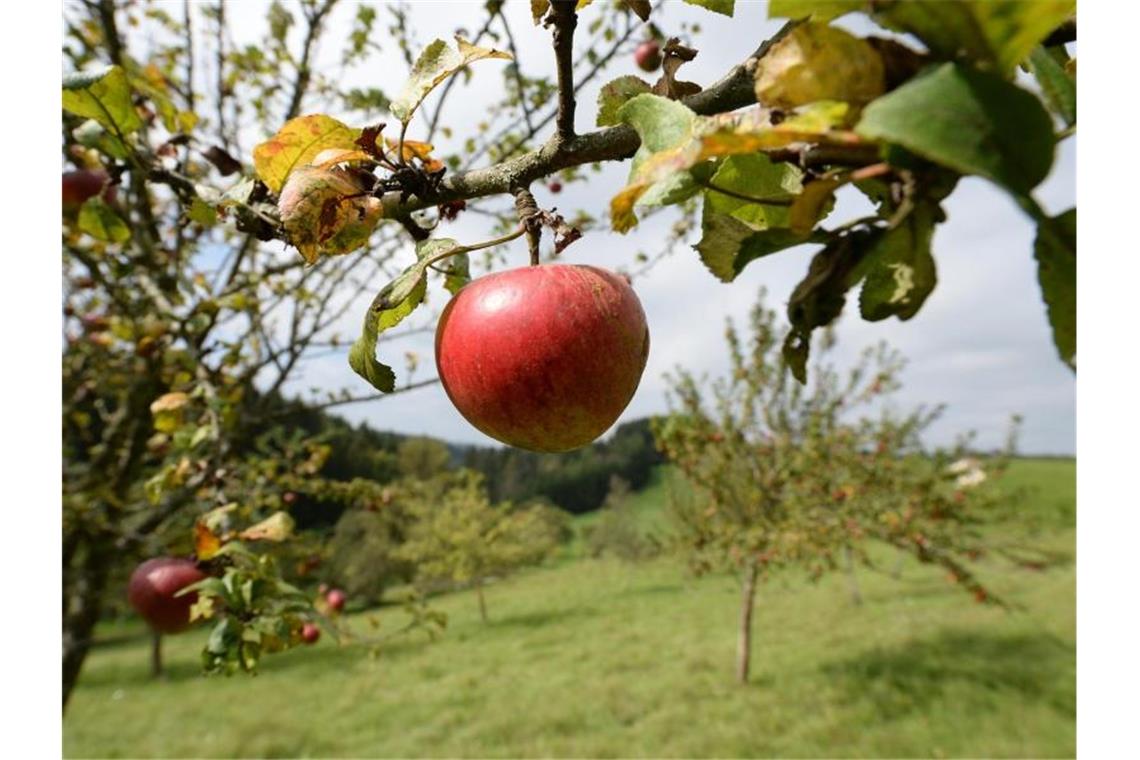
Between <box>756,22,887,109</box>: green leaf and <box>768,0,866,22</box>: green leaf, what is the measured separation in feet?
0.04

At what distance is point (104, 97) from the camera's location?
3.46 feet

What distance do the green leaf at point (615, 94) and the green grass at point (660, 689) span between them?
6329 mm

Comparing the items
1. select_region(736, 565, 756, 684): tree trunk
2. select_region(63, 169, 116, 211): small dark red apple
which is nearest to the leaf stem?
select_region(63, 169, 116, 211): small dark red apple

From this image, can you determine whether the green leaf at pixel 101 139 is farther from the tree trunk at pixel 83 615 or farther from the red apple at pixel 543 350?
the tree trunk at pixel 83 615

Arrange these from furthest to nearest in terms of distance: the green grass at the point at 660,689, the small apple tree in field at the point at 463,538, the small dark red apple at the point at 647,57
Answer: the small apple tree in field at the point at 463,538 < the green grass at the point at 660,689 < the small dark red apple at the point at 647,57

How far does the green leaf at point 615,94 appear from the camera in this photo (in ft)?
2.21

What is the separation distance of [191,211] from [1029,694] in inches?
331

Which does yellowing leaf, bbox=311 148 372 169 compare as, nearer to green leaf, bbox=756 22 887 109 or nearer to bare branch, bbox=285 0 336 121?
green leaf, bbox=756 22 887 109

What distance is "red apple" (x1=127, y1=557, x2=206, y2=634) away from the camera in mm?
1520

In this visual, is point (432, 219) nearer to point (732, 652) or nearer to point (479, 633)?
point (732, 652)

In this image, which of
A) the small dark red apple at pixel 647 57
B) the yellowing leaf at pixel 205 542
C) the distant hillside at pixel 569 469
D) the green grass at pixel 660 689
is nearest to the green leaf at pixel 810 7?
the yellowing leaf at pixel 205 542

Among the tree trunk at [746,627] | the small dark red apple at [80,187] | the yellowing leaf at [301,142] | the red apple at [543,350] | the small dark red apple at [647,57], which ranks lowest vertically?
the tree trunk at [746,627]

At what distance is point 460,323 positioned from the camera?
0.69 m

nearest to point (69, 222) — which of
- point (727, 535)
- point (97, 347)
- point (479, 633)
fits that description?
point (97, 347)
